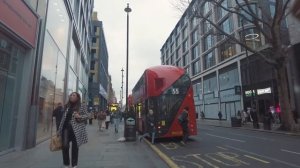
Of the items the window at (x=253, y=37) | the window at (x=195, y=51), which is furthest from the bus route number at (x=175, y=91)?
the window at (x=195, y=51)

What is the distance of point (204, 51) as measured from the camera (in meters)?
49.2

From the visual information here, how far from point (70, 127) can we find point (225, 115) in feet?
121

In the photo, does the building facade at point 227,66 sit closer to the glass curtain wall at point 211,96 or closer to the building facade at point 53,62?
the glass curtain wall at point 211,96

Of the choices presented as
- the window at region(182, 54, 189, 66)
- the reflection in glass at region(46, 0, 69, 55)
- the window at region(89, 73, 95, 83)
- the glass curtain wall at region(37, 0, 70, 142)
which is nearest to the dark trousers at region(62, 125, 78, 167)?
the glass curtain wall at region(37, 0, 70, 142)

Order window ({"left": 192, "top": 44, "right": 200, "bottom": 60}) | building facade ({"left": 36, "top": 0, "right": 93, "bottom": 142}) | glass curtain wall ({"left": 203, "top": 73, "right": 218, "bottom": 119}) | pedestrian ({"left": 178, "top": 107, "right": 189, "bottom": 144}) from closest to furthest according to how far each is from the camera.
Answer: pedestrian ({"left": 178, "top": 107, "right": 189, "bottom": 144}) → building facade ({"left": 36, "top": 0, "right": 93, "bottom": 142}) → glass curtain wall ({"left": 203, "top": 73, "right": 218, "bottom": 119}) → window ({"left": 192, "top": 44, "right": 200, "bottom": 60})

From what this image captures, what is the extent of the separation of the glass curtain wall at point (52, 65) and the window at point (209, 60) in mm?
30277

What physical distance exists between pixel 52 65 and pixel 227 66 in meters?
29.3

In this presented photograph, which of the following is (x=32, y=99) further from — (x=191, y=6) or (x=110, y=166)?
(x=191, y=6)

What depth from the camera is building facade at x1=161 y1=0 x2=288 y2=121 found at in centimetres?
3005

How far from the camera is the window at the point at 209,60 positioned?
45.6 metres

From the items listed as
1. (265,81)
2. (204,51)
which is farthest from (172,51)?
(265,81)

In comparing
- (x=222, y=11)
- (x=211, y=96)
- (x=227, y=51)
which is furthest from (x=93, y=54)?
(x=227, y=51)

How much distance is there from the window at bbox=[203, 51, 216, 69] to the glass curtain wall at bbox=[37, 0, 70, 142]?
3028 cm

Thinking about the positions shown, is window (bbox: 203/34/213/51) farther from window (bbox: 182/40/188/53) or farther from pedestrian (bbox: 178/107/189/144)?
pedestrian (bbox: 178/107/189/144)
